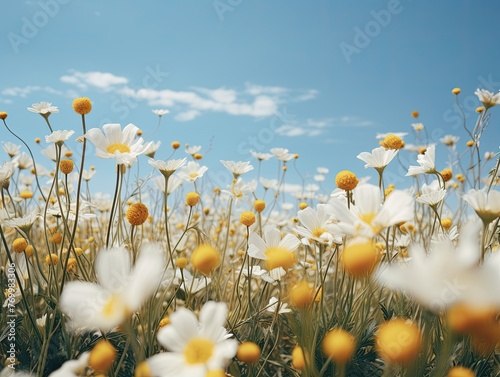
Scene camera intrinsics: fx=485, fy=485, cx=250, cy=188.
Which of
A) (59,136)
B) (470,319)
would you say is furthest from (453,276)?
(59,136)

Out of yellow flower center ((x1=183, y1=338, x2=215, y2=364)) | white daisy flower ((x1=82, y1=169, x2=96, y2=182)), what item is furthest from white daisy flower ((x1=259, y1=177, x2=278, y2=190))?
yellow flower center ((x1=183, y1=338, x2=215, y2=364))

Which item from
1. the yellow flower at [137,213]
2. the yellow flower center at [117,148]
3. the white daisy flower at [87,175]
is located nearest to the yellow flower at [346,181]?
the yellow flower at [137,213]

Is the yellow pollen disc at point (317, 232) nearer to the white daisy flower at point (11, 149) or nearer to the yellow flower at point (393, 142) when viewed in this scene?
the yellow flower at point (393, 142)

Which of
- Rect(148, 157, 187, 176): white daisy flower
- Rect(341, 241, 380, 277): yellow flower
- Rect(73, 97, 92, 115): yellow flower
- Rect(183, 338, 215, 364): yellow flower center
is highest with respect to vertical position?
Rect(73, 97, 92, 115): yellow flower

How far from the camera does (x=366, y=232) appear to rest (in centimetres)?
74

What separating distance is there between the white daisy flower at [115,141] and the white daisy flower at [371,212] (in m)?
0.51

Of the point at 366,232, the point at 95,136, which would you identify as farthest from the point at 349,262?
the point at 95,136

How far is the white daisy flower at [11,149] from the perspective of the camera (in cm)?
218

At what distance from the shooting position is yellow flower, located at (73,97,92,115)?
1156 mm

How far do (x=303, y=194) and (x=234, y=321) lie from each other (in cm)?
176

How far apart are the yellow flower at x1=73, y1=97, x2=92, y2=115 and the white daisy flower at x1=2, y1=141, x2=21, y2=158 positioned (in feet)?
3.97

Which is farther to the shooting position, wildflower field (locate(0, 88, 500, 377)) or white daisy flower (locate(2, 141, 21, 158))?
white daisy flower (locate(2, 141, 21, 158))

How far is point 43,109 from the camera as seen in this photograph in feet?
4.64

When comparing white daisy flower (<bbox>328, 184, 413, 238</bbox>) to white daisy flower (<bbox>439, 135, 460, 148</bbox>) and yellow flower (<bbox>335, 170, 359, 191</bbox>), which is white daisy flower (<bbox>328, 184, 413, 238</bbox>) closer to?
yellow flower (<bbox>335, 170, 359, 191</bbox>)
